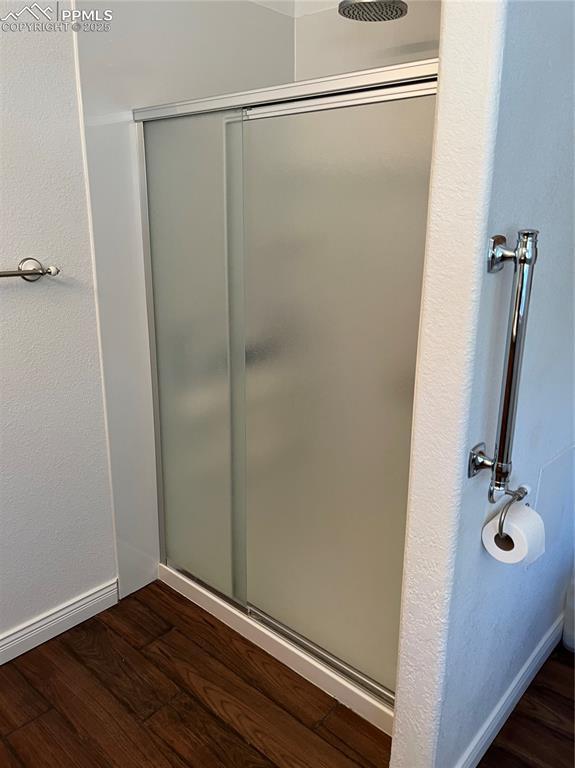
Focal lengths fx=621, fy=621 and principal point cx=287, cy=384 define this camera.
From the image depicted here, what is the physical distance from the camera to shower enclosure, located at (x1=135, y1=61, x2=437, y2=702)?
4.48ft

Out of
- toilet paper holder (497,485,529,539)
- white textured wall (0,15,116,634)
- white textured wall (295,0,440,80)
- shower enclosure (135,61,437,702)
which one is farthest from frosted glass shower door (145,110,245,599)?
toilet paper holder (497,485,529,539)

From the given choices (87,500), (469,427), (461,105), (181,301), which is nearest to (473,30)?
(461,105)

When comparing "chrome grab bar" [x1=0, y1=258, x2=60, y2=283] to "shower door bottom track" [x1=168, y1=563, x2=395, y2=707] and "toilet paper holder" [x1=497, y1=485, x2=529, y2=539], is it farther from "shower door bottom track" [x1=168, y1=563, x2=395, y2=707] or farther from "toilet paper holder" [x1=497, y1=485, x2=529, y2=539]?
"toilet paper holder" [x1=497, y1=485, x2=529, y2=539]

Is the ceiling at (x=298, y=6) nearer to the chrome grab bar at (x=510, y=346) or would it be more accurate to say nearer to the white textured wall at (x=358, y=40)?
the white textured wall at (x=358, y=40)

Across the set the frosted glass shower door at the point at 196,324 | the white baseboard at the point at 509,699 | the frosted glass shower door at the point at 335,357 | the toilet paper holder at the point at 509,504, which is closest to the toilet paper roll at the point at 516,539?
the toilet paper holder at the point at 509,504

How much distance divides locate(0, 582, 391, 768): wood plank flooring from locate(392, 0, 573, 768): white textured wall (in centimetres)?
34

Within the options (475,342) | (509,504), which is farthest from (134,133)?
(509,504)

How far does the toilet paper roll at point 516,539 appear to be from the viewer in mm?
1255

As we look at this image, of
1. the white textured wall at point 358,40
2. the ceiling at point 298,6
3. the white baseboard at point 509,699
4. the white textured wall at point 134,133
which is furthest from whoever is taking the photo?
the ceiling at point 298,6

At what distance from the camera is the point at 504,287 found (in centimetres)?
110

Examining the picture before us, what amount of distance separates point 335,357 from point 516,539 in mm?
582

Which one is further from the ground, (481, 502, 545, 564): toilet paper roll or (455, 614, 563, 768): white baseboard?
(481, 502, 545, 564): toilet paper roll

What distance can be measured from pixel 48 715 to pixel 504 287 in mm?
1584

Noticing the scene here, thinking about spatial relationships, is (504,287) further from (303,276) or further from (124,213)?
(124,213)
